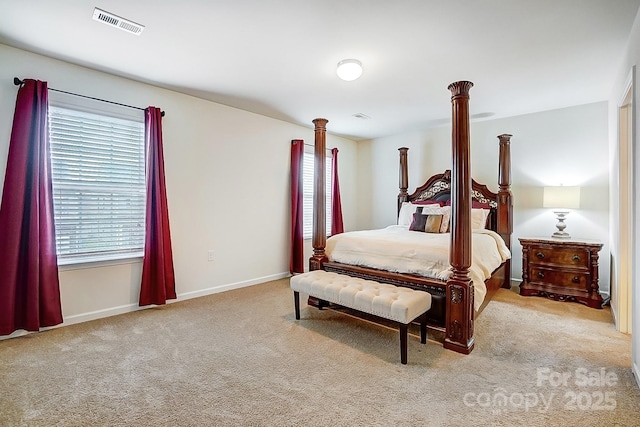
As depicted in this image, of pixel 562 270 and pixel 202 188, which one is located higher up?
pixel 202 188

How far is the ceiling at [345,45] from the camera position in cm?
206

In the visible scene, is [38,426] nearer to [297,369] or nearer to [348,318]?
[297,369]

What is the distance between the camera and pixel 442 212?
4273 mm

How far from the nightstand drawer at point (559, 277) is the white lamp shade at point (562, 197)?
78cm

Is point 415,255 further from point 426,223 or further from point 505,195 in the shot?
point 505,195

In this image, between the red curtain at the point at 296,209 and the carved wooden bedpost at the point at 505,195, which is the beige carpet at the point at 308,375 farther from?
the red curtain at the point at 296,209

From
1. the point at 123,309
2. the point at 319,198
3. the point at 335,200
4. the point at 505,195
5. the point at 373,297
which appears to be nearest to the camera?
the point at 373,297

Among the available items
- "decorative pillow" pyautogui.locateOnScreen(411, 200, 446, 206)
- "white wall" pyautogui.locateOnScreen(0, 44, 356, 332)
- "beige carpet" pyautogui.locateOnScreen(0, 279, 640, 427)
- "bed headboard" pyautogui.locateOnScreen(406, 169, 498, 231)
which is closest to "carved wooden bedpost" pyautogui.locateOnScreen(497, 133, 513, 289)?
"bed headboard" pyautogui.locateOnScreen(406, 169, 498, 231)

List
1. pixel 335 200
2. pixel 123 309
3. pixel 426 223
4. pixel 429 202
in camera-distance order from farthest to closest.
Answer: pixel 335 200 < pixel 429 202 < pixel 426 223 < pixel 123 309

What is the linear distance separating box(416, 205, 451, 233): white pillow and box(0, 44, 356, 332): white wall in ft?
6.83

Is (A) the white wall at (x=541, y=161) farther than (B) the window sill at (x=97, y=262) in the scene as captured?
Yes

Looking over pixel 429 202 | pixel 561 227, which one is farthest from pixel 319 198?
pixel 561 227

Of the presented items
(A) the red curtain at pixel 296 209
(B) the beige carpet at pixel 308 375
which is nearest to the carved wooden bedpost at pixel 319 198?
(B) the beige carpet at pixel 308 375

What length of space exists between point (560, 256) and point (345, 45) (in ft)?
11.0
